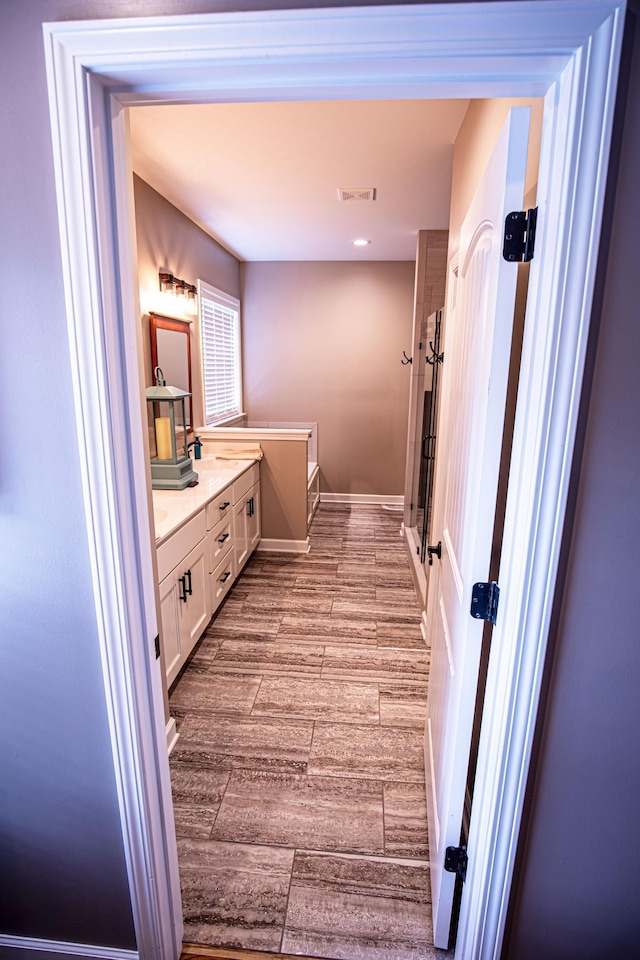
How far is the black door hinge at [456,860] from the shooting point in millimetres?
1278

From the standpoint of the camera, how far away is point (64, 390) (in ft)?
3.28

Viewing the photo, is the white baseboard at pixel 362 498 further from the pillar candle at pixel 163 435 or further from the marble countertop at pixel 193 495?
the pillar candle at pixel 163 435

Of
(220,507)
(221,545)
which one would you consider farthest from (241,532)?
(220,507)

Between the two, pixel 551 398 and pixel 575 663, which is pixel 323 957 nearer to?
pixel 575 663

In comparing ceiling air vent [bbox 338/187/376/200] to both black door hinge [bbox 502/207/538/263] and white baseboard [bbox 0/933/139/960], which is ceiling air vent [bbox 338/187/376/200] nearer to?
black door hinge [bbox 502/207/538/263]

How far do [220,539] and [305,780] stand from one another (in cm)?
155

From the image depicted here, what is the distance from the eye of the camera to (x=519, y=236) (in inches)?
36.4

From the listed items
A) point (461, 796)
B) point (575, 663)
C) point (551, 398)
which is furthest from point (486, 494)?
point (461, 796)

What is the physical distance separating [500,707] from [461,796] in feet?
1.29

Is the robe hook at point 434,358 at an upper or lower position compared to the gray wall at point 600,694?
upper

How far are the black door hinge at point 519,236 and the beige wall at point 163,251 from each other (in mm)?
2302

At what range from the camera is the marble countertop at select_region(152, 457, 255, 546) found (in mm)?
2320

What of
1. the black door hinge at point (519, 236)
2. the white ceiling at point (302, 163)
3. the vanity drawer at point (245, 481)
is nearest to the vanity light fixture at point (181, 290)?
the white ceiling at point (302, 163)

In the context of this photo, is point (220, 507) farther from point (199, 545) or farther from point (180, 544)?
point (180, 544)
